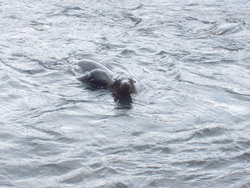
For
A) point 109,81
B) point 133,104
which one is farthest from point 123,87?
point 109,81

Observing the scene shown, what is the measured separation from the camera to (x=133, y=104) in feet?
24.6

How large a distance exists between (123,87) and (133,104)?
31cm

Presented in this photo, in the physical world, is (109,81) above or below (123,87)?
below

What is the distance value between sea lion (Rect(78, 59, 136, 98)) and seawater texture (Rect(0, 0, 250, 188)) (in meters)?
0.15

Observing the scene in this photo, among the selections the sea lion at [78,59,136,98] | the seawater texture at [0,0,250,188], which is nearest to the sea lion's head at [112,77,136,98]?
the sea lion at [78,59,136,98]

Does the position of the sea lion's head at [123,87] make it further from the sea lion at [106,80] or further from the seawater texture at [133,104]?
the seawater texture at [133,104]

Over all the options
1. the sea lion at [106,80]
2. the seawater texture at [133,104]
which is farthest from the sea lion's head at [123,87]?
the seawater texture at [133,104]

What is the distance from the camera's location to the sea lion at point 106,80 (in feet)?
25.3

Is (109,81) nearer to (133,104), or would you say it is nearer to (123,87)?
(123,87)

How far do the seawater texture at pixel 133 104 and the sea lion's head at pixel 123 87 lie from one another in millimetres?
135

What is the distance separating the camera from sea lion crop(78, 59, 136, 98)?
7.70 meters

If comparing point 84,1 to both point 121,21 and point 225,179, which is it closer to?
point 121,21

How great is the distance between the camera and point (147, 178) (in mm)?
5129

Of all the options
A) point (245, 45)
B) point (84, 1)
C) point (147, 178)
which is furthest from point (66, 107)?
point (84, 1)
